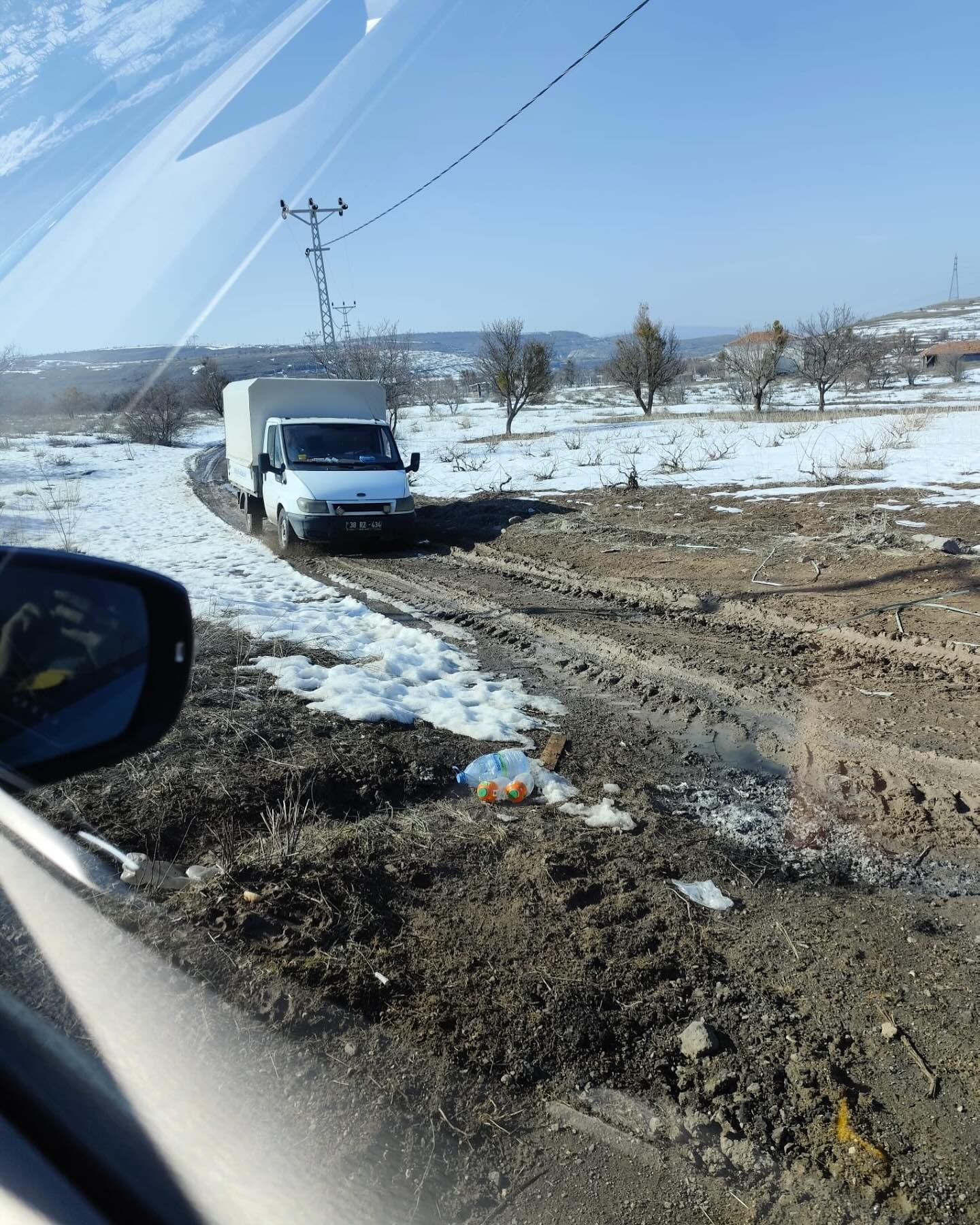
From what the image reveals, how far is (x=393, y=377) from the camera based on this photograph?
36812 millimetres

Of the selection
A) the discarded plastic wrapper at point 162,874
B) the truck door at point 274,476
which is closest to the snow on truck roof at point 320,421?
the truck door at point 274,476

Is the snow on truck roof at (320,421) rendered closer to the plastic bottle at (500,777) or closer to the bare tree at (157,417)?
the plastic bottle at (500,777)

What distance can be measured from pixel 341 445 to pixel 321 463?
2.06 ft

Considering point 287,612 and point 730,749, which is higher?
point 287,612

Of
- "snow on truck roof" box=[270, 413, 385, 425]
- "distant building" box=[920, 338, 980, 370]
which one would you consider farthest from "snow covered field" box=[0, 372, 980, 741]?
"distant building" box=[920, 338, 980, 370]

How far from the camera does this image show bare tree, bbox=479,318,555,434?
39.1m

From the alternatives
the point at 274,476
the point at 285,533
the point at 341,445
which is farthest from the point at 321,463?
the point at 285,533

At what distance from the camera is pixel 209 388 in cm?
5378

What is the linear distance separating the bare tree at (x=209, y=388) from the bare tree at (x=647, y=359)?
25.6m

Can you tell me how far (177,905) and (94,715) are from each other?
1231mm

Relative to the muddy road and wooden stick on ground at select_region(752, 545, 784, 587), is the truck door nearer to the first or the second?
the muddy road

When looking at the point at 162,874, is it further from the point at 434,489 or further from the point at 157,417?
the point at 157,417

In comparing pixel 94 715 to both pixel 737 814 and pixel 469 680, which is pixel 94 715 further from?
pixel 469 680

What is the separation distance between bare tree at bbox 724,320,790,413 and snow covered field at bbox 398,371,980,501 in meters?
4.94
